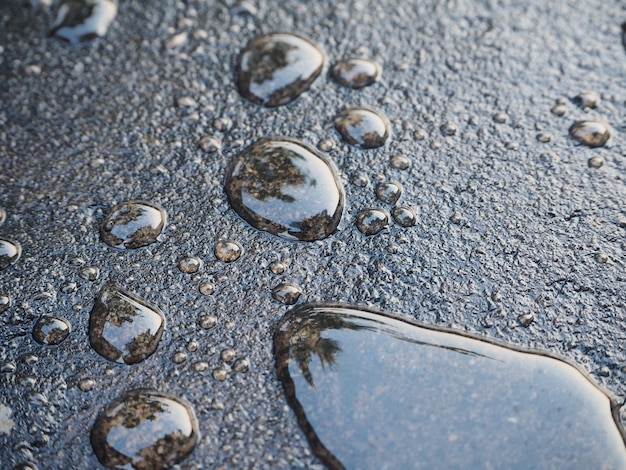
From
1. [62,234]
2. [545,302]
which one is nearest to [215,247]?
[62,234]

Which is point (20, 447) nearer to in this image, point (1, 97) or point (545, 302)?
point (1, 97)

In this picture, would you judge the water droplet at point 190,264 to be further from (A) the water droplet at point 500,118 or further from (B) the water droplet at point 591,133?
(B) the water droplet at point 591,133

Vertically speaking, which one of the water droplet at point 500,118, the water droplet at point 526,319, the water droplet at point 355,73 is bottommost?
the water droplet at point 526,319

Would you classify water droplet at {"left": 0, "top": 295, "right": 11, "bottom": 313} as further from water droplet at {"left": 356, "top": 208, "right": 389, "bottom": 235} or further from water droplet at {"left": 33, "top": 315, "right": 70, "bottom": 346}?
water droplet at {"left": 356, "top": 208, "right": 389, "bottom": 235}

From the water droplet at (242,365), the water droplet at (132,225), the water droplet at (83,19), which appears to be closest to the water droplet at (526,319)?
the water droplet at (242,365)

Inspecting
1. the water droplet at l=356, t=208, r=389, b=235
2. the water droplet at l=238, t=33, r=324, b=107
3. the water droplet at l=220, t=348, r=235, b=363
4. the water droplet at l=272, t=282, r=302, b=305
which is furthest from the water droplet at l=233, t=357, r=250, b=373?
the water droplet at l=238, t=33, r=324, b=107

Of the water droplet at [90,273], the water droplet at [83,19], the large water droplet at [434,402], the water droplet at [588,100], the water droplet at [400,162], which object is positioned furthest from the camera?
the water droplet at [83,19]
